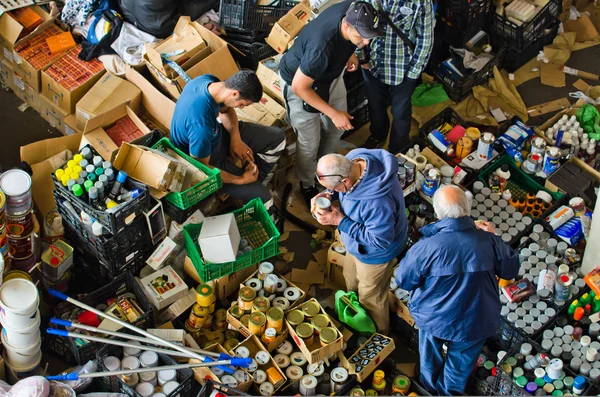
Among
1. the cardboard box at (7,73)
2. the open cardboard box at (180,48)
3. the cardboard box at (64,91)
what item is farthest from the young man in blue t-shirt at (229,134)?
the cardboard box at (7,73)

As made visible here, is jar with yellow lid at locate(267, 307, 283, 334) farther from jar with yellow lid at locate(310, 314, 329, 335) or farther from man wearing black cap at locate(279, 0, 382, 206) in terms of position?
man wearing black cap at locate(279, 0, 382, 206)

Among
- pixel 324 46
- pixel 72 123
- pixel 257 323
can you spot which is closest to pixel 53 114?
pixel 72 123

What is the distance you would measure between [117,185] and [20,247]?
0.87m

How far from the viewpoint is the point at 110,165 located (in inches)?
250

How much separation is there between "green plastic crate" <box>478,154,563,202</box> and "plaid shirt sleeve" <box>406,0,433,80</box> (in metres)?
Result: 1.13

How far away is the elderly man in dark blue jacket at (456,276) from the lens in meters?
5.44

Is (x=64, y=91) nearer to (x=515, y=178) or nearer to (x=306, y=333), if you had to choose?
(x=306, y=333)

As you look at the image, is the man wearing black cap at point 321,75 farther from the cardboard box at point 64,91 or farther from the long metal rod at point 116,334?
the long metal rod at point 116,334

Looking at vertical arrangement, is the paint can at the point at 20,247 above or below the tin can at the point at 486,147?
below

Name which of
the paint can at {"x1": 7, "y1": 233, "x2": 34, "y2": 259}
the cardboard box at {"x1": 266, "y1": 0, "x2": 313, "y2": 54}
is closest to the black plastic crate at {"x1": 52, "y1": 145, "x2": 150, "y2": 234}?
the paint can at {"x1": 7, "y1": 233, "x2": 34, "y2": 259}

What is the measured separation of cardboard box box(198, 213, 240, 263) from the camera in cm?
646

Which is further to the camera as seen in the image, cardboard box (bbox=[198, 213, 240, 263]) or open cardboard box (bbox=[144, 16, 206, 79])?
open cardboard box (bbox=[144, 16, 206, 79])

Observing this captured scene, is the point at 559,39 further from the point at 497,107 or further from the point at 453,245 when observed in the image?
the point at 453,245

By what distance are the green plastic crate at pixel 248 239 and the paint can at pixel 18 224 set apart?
119 centimetres
